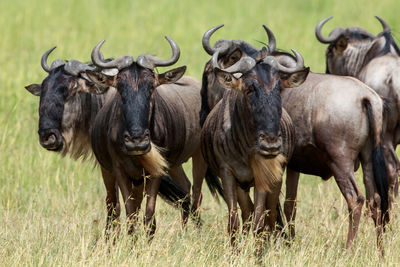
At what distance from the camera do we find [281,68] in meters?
6.19

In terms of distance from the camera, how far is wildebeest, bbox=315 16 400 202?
769 centimetres

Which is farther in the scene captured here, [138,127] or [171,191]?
[171,191]

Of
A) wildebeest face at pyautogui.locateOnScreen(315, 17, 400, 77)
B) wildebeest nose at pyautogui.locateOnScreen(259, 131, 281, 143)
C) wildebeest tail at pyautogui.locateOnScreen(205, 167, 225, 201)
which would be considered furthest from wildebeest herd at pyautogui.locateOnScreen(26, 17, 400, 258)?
wildebeest face at pyautogui.locateOnScreen(315, 17, 400, 77)

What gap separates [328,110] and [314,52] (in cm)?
909

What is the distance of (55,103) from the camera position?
7.11 metres

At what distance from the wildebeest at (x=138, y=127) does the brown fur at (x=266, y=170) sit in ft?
2.69

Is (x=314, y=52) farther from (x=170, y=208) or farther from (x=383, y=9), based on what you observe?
(x=170, y=208)

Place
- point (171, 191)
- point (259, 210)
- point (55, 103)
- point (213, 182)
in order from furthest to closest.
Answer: point (213, 182) → point (171, 191) → point (55, 103) → point (259, 210)

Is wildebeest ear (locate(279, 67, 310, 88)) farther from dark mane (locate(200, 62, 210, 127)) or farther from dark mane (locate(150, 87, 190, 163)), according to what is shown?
dark mane (locate(200, 62, 210, 127))

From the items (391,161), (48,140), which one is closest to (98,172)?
(48,140)

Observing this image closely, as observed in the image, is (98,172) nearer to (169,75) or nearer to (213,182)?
(213,182)

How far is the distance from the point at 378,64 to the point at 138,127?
10.2 ft

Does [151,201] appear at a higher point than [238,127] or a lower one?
lower

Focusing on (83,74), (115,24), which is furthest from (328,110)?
(115,24)
